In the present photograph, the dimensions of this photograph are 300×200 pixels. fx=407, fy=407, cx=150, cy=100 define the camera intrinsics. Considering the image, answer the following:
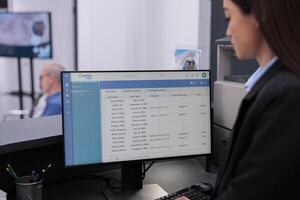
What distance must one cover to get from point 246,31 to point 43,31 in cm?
338

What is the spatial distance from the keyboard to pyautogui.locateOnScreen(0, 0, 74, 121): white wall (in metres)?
3.48

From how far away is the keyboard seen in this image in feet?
4.16

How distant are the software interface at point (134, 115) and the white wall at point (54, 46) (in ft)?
11.1

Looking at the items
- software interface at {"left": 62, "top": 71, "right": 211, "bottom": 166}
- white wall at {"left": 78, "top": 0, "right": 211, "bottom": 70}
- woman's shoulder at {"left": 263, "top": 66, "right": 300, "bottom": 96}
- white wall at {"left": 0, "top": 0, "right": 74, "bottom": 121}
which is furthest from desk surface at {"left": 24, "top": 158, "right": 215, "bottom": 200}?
white wall at {"left": 0, "top": 0, "right": 74, "bottom": 121}

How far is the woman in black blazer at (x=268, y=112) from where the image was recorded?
75cm

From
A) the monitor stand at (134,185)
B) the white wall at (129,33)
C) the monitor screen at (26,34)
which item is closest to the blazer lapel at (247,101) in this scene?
the monitor stand at (134,185)

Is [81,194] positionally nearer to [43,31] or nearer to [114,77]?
[114,77]

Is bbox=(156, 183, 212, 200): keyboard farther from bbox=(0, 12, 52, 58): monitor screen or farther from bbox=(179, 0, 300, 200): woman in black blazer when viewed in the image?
bbox=(0, 12, 52, 58): monitor screen

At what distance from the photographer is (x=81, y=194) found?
138 centimetres

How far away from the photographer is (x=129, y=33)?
390 cm

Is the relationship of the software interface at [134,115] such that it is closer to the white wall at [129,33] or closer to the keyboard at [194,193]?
the keyboard at [194,193]

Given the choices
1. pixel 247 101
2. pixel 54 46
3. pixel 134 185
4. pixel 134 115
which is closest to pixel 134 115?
pixel 134 115

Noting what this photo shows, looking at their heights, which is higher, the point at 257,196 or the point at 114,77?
the point at 114,77

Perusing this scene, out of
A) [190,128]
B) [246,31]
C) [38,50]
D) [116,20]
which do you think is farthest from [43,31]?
[246,31]
